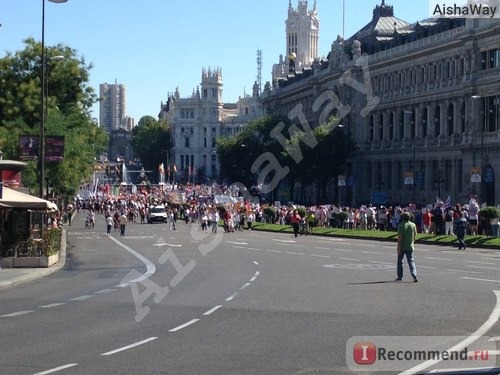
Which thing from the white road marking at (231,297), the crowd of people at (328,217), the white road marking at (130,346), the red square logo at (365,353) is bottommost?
the white road marking at (130,346)

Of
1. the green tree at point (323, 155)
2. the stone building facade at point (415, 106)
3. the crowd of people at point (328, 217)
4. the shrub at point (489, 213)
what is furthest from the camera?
the green tree at point (323, 155)

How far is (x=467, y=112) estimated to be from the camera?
90.7 metres

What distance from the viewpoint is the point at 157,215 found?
9319 centimetres

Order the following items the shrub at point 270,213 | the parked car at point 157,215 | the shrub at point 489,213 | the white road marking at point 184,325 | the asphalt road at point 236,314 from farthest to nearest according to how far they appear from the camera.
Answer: the parked car at point 157,215, the shrub at point 270,213, the shrub at point 489,213, the white road marking at point 184,325, the asphalt road at point 236,314

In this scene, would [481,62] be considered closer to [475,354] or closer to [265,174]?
[265,174]

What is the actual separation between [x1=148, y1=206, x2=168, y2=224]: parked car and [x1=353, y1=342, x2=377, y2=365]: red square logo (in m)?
78.8

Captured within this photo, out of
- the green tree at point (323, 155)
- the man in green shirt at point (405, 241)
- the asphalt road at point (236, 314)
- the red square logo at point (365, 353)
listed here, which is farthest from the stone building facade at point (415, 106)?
the red square logo at point (365, 353)

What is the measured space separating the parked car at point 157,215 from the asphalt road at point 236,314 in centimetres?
5670

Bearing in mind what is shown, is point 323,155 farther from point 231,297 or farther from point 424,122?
point 231,297

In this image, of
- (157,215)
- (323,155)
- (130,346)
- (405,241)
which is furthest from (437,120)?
(130,346)

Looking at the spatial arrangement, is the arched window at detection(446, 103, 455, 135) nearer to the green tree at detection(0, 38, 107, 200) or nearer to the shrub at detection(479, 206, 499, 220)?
the green tree at detection(0, 38, 107, 200)

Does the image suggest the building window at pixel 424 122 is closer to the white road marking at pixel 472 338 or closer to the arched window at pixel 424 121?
the arched window at pixel 424 121

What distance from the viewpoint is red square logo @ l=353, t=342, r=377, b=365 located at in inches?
530

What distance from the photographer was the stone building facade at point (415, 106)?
87688mm
